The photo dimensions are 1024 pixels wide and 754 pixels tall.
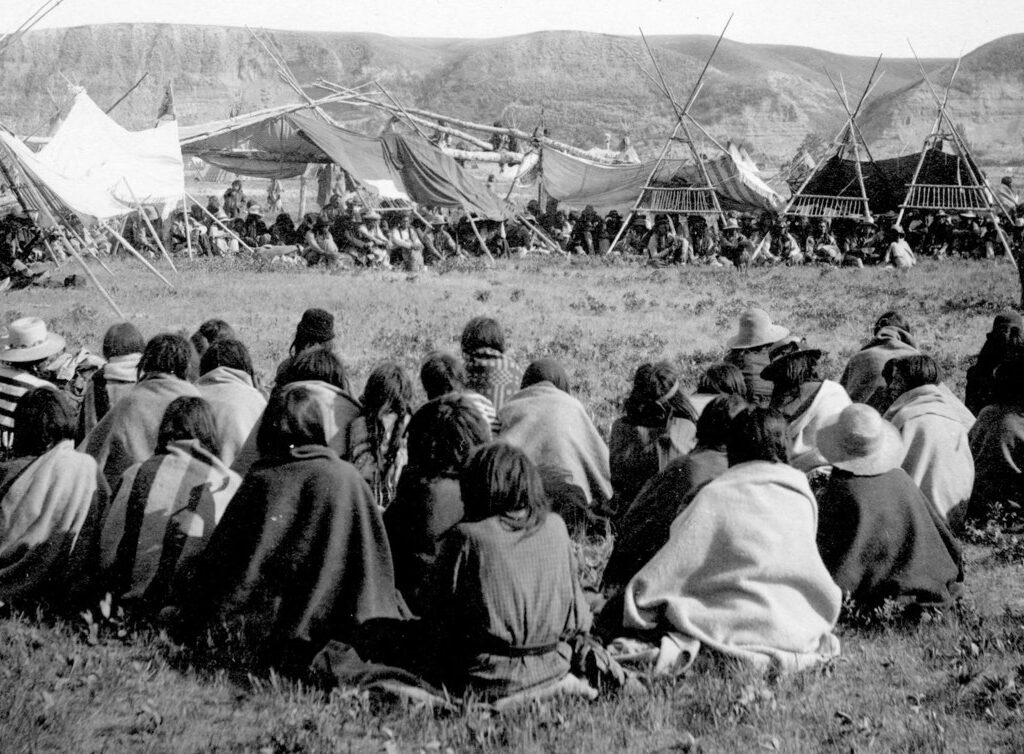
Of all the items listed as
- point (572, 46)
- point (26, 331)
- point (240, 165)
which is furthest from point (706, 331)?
point (572, 46)

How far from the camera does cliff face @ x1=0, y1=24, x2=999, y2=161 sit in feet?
231

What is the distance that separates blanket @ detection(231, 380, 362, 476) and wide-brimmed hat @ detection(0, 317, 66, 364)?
1.91 metres

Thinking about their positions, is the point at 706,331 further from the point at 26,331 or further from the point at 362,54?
the point at 362,54

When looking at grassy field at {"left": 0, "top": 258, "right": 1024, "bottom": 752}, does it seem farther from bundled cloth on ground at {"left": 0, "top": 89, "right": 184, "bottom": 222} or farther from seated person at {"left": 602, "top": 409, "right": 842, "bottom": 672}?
bundled cloth on ground at {"left": 0, "top": 89, "right": 184, "bottom": 222}

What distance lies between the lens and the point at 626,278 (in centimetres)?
1708

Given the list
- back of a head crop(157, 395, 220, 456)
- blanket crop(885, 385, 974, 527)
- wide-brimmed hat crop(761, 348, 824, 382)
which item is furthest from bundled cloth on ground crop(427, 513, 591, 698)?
wide-brimmed hat crop(761, 348, 824, 382)

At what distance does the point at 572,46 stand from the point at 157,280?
85.0 metres

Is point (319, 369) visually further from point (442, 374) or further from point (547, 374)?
point (547, 374)

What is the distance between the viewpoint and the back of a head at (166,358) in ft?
18.5

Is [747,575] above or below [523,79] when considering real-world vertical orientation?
above

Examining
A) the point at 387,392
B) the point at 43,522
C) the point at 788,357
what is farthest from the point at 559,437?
the point at 43,522

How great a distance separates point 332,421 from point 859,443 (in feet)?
8.34

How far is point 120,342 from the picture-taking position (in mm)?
6324

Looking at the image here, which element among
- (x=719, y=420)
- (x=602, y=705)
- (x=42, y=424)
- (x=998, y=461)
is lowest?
(x=602, y=705)
